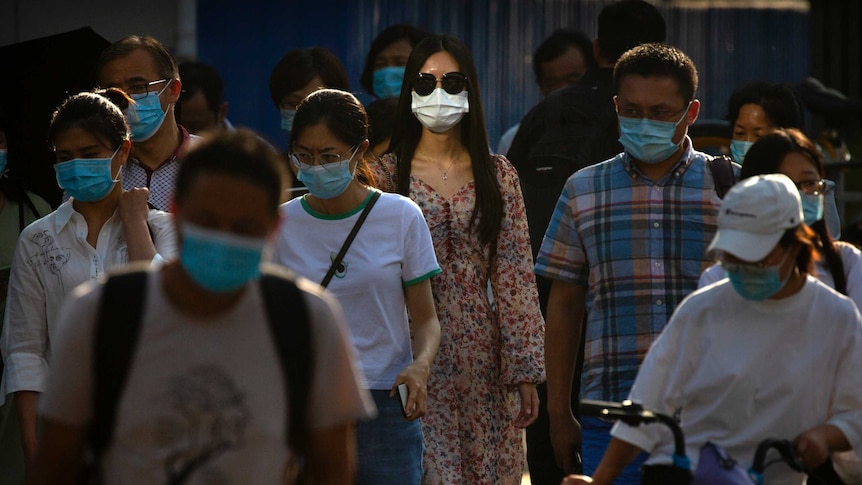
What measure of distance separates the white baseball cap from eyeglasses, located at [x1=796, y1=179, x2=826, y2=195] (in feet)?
2.91

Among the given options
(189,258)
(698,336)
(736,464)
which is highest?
(189,258)

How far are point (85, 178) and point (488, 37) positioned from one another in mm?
7398

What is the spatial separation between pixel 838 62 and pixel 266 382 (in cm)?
1157

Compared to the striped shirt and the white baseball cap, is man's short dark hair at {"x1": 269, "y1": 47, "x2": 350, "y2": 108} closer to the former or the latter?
the striped shirt

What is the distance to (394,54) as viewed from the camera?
8.39 metres

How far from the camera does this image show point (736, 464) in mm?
3900

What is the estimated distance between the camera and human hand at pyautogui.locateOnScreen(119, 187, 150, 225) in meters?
5.24

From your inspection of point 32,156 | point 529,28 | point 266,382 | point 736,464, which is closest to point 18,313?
Answer: point 32,156

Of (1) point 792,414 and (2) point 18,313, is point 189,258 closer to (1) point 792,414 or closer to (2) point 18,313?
(1) point 792,414

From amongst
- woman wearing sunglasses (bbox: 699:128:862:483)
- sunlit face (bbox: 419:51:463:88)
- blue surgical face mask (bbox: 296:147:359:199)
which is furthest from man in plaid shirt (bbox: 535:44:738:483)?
sunlit face (bbox: 419:51:463:88)

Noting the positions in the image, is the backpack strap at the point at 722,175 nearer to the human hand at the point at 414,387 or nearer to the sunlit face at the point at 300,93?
the human hand at the point at 414,387

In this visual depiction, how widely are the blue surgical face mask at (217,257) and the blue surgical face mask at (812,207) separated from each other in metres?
2.24

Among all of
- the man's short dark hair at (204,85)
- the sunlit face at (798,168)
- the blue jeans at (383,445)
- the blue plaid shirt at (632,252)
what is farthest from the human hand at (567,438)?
the man's short dark hair at (204,85)

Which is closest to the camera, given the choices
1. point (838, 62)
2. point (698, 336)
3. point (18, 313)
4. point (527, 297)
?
point (698, 336)
